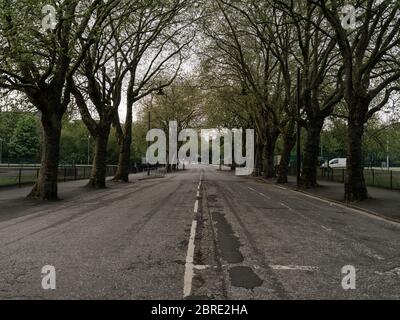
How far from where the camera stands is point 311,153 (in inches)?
1075

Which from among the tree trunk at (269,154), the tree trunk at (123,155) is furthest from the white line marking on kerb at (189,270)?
the tree trunk at (269,154)

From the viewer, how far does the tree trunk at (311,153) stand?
2720 centimetres

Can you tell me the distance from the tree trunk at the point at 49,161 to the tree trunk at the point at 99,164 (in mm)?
8229

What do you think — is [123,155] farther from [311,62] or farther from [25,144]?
[25,144]

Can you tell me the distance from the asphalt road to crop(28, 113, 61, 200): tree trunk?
4.71 metres

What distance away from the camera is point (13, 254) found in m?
8.01

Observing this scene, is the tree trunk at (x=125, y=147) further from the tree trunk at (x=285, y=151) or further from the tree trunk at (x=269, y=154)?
the tree trunk at (x=269, y=154)

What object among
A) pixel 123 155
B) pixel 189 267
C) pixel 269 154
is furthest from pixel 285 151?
pixel 189 267

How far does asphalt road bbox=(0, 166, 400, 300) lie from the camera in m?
5.86

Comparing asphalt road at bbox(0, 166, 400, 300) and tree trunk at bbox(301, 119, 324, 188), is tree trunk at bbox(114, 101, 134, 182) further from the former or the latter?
asphalt road at bbox(0, 166, 400, 300)

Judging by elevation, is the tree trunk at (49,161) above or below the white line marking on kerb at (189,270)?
above

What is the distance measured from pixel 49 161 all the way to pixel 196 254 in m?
→ 13.6
